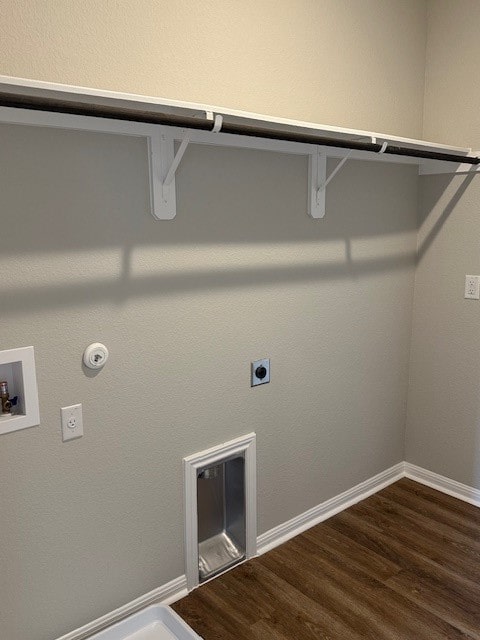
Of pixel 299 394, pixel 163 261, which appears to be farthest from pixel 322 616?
pixel 163 261

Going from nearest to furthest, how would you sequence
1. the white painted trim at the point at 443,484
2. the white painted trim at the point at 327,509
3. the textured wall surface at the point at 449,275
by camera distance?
1. the white painted trim at the point at 327,509
2. the textured wall surface at the point at 449,275
3. the white painted trim at the point at 443,484

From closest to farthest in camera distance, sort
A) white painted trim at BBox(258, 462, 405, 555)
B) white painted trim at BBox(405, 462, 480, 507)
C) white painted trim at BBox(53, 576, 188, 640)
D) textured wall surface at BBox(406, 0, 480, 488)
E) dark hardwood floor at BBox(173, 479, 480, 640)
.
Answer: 1. white painted trim at BBox(53, 576, 188, 640)
2. dark hardwood floor at BBox(173, 479, 480, 640)
3. white painted trim at BBox(258, 462, 405, 555)
4. textured wall surface at BBox(406, 0, 480, 488)
5. white painted trim at BBox(405, 462, 480, 507)

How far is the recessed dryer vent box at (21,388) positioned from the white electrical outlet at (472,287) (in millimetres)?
2085

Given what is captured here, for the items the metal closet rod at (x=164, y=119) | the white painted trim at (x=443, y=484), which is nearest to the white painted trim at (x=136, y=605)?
the white painted trim at (x=443, y=484)

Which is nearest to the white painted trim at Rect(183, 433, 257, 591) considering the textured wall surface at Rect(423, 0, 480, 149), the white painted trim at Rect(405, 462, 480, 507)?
the white painted trim at Rect(405, 462, 480, 507)

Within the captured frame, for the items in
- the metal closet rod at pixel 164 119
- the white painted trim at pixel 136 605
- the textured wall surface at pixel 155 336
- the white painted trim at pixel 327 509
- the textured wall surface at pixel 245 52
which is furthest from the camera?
the white painted trim at pixel 327 509

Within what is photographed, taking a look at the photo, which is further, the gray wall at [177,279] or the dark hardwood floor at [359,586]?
the dark hardwood floor at [359,586]

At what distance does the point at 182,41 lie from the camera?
1754mm

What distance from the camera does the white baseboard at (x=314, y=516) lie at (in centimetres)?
191

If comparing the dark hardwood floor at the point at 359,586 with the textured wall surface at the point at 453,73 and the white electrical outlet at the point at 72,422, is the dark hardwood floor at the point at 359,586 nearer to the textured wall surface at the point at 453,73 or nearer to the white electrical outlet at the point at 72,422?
the white electrical outlet at the point at 72,422

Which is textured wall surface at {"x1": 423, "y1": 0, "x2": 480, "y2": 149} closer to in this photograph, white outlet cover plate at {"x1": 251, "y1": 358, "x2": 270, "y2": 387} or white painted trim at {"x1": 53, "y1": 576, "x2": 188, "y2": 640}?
white outlet cover plate at {"x1": 251, "y1": 358, "x2": 270, "y2": 387}

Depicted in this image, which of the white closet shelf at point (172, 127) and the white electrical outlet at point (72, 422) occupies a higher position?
the white closet shelf at point (172, 127)

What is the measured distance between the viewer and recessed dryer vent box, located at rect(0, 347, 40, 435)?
1.56 meters

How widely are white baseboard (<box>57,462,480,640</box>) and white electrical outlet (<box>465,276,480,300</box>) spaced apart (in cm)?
102
